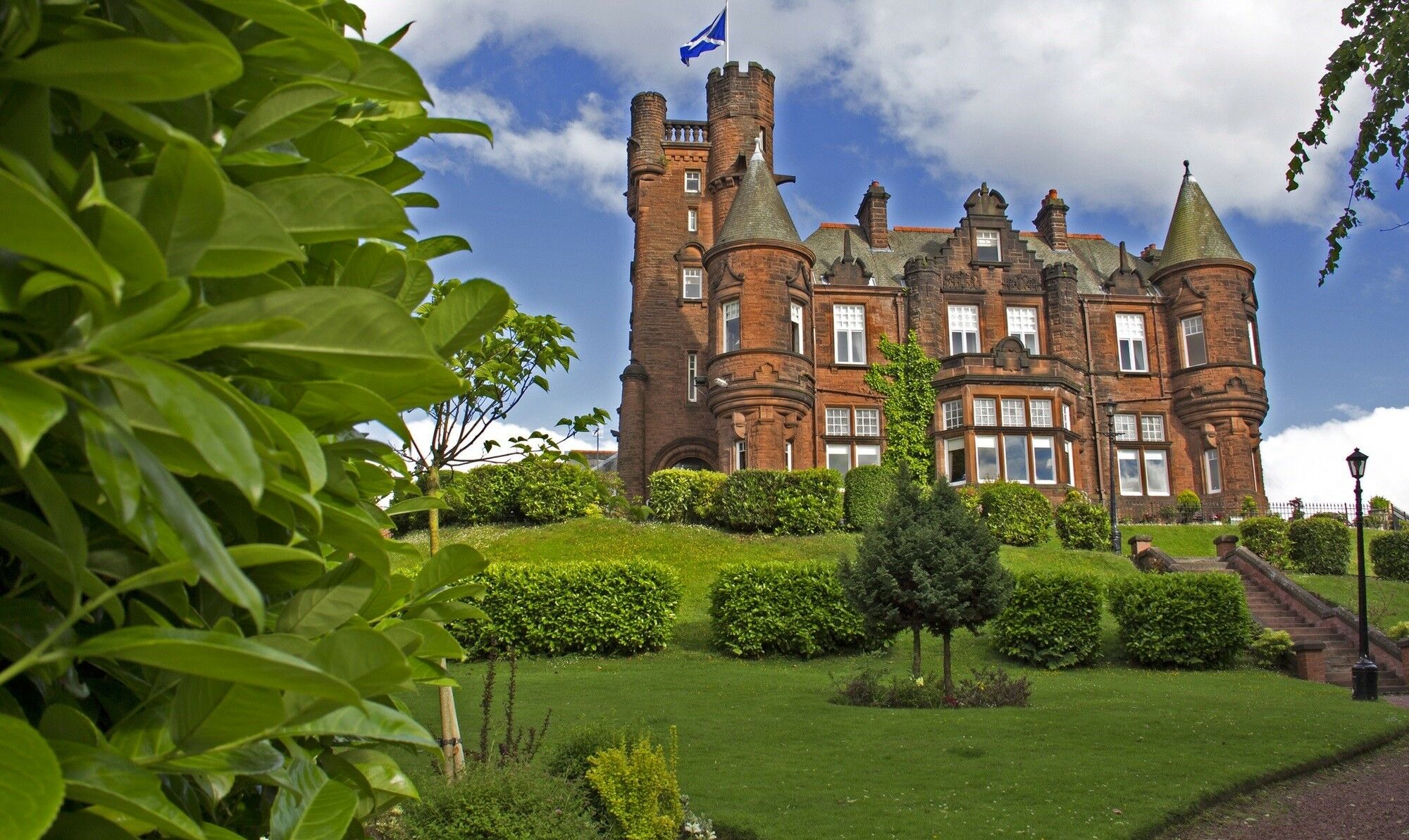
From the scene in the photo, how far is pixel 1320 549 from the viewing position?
1219 inches

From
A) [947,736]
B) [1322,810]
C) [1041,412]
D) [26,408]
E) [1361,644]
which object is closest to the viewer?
[26,408]

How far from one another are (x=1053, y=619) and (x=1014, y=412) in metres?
14.3

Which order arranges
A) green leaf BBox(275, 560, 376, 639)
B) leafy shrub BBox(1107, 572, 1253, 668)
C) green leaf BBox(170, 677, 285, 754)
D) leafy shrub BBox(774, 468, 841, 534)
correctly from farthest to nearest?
leafy shrub BBox(774, 468, 841, 534)
leafy shrub BBox(1107, 572, 1253, 668)
green leaf BBox(275, 560, 376, 639)
green leaf BBox(170, 677, 285, 754)

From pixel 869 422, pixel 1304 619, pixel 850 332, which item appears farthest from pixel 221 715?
pixel 850 332

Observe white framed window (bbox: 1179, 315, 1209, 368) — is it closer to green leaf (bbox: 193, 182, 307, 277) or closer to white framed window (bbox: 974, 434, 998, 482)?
white framed window (bbox: 974, 434, 998, 482)

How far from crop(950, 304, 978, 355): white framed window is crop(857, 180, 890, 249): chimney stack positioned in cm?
408

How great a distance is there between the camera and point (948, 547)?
54.0ft

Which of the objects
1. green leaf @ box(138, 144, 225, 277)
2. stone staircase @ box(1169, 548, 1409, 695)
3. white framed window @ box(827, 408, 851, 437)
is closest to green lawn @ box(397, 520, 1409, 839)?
stone staircase @ box(1169, 548, 1409, 695)

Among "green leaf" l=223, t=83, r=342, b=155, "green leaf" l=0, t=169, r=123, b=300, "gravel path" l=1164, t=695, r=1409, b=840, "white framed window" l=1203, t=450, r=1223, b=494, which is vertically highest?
"white framed window" l=1203, t=450, r=1223, b=494

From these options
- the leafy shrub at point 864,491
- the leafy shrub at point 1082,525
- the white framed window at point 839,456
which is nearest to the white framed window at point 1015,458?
the leafy shrub at point 1082,525

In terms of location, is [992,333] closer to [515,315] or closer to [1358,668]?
[1358,668]

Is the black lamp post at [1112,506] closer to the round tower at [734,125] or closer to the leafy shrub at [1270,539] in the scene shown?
the leafy shrub at [1270,539]

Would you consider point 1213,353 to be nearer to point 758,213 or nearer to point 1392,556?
point 1392,556

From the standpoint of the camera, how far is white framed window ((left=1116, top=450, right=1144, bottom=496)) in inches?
1468
